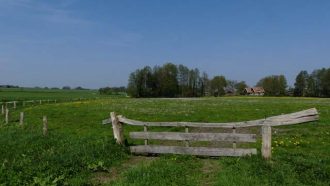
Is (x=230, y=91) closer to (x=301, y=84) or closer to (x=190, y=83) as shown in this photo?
(x=190, y=83)

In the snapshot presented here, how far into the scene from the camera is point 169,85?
160m

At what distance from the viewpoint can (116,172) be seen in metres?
12.7

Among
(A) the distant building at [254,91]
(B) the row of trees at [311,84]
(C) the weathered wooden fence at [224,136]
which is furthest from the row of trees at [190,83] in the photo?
(C) the weathered wooden fence at [224,136]

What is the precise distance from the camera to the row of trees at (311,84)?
15462cm

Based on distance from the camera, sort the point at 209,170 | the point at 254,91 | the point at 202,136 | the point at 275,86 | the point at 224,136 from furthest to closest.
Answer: the point at 254,91, the point at 275,86, the point at 202,136, the point at 224,136, the point at 209,170

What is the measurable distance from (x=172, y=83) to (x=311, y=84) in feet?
171

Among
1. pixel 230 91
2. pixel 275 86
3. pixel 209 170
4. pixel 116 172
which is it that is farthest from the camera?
pixel 230 91

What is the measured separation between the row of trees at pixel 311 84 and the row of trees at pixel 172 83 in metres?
30.2

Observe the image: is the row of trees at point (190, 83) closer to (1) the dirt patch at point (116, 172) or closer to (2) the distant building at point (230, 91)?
(2) the distant building at point (230, 91)

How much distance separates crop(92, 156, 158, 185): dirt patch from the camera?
11522 mm

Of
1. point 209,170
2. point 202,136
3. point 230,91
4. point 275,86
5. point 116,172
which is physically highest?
point 275,86

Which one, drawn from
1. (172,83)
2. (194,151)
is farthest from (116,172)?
(172,83)

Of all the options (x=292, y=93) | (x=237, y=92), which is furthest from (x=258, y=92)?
(x=292, y=93)

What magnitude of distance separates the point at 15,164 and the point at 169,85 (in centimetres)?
14677
